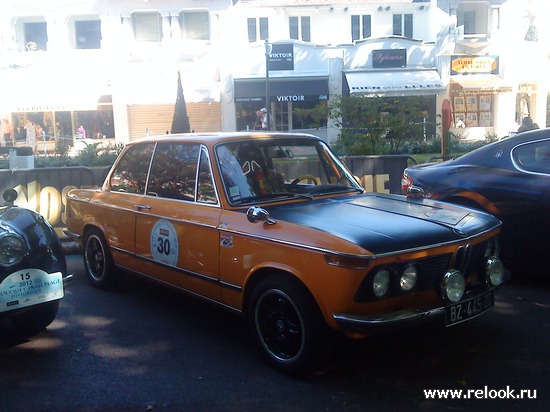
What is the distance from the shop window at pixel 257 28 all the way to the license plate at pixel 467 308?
26.5 meters

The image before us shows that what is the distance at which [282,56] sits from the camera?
2797cm

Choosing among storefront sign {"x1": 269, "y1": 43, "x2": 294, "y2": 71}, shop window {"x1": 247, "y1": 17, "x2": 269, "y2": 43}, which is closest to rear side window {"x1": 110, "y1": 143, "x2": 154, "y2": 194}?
storefront sign {"x1": 269, "y1": 43, "x2": 294, "y2": 71}

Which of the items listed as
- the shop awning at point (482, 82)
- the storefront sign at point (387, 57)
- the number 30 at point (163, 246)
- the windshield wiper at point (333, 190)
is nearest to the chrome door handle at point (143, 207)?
the number 30 at point (163, 246)

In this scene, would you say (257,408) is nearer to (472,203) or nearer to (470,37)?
(472,203)

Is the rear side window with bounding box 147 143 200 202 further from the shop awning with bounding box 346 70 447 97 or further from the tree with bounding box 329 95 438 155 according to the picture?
the shop awning with bounding box 346 70 447 97

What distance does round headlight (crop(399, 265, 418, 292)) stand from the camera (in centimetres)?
368

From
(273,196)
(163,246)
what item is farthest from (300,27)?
(273,196)

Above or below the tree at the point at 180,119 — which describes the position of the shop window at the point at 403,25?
above

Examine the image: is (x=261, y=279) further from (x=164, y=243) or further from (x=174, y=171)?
(x=174, y=171)

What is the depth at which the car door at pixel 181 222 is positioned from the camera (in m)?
4.59

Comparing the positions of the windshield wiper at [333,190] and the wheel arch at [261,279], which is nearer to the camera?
the wheel arch at [261,279]

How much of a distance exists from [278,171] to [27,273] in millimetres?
2188

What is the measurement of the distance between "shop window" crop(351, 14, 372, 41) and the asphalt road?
2583 centimetres

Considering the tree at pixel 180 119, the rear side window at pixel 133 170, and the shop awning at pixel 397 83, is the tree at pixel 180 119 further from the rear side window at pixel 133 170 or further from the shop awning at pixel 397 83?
the rear side window at pixel 133 170
